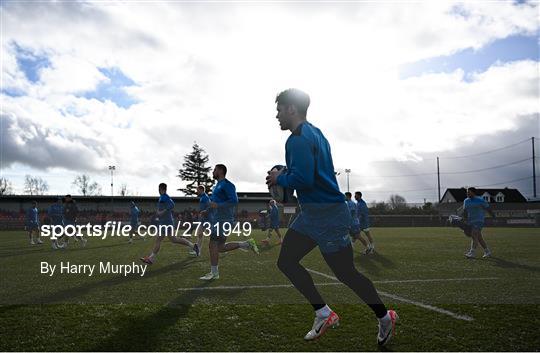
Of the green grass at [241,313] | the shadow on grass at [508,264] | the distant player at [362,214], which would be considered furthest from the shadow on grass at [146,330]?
the distant player at [362,214]

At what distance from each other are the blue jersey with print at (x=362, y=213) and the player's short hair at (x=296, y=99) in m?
11.7

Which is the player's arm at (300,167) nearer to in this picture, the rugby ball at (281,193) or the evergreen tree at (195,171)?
the rugby ball at (281,193)

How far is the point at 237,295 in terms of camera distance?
6.89 metres

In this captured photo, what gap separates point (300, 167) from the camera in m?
3.90

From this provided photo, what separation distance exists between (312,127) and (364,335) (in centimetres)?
235

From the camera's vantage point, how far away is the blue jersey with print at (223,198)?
8.84 m

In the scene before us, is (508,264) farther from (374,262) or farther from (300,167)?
(300,167)

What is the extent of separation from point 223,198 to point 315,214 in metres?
4.92

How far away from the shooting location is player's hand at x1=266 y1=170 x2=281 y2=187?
4093mm

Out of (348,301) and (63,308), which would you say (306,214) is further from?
(63,308)

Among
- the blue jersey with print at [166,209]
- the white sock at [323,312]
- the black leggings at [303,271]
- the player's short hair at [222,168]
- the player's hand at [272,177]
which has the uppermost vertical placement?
the player's short hair at [222,168]

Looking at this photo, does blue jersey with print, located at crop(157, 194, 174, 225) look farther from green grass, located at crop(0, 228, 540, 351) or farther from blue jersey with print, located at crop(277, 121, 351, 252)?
blue jersey with print, located at crop(277, 121, 351, 252)

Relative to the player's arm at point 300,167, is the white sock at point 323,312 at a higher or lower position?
lower

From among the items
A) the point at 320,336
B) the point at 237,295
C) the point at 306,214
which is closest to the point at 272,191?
the point at 306,214
